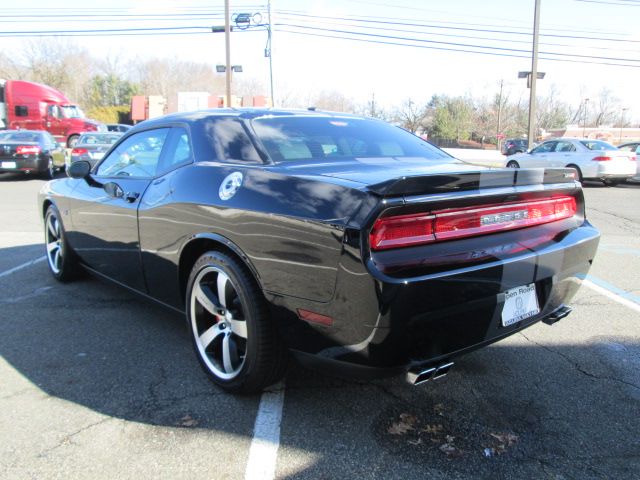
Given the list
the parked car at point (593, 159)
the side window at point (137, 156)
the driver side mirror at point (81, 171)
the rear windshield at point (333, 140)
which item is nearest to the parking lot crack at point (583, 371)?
the rear windshield at point (333, 140)

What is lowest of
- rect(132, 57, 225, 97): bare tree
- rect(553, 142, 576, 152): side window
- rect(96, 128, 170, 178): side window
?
rect(96, 128, 170, 178): side window

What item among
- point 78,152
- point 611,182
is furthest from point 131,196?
point 611,182

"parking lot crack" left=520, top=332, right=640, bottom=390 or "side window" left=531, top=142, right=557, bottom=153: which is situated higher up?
"side window" left=531, top=142, right=557, bottom=153

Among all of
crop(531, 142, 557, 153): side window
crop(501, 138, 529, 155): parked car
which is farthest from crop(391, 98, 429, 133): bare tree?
Result: crop(531, 142, 557, 153): side window

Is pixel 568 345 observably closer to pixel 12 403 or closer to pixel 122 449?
pixel 122 449

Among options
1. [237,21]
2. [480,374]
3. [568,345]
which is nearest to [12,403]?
[480,374]

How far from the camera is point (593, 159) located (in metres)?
14.9

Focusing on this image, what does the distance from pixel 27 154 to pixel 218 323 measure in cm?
1458

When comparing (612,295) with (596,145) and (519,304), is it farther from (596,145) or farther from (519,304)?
(596,145)

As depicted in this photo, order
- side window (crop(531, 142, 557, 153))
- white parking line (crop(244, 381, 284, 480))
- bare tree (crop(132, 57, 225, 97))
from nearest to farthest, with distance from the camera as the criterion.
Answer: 1. white parking line (crop(244, 381, 284, 480))
2. side window (crop(531, 142, 557, 153))
3. bare tree (crop(132, 57, 225, 97))

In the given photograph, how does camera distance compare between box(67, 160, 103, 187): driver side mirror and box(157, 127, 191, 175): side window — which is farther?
box(67, 160, 103, 187): driver side mirror

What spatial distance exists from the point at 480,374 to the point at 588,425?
65 centimetres

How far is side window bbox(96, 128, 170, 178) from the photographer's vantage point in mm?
3422

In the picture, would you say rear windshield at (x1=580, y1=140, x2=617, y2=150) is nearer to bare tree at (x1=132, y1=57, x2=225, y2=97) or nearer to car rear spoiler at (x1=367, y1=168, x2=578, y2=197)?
car rear spoiler at (x1=367, y1=168, x2=578, y2=197)
